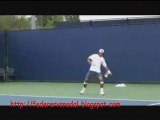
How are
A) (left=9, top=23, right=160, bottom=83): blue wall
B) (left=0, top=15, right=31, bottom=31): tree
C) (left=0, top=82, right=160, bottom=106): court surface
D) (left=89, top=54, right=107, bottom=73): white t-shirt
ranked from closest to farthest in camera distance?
(left=0, top=82, right=160, bottom=106): court surface → (left=89, top=54, right=107, bottom=73): white t-shirt → (left=9, top=23, right=160, bottom=83): blue wall → (left=0, top=15, right=31, bottom=31): tree

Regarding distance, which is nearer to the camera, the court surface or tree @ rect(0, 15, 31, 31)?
the court surface

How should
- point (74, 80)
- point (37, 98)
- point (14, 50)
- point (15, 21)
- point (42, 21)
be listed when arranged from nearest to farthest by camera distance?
point (37, 98) < point (74, 80) < point (14, 50) < point (15, 21) < point (42, 21)

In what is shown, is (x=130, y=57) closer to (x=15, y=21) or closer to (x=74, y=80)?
(x=74, y=80)

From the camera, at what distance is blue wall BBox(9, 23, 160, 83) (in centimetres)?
1656

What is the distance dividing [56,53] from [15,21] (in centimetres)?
1556

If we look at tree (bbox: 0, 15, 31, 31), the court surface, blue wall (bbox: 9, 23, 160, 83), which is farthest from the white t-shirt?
tree (bbox: 0, 15, 31, 31)

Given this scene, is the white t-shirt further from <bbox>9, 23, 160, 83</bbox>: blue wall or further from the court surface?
<bbox>9, 23, 160, 83</bbox>: blue wall

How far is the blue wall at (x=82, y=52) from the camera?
1656 centimetres

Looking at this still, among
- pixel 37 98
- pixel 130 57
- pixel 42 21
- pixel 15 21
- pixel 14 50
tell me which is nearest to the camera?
pixel 37 98

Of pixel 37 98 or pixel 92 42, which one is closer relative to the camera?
pixel 37 98

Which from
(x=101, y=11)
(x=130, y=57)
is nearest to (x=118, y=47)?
(x=130, y=57)

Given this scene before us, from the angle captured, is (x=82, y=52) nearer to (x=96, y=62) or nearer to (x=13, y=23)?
(x=96, y=62)
